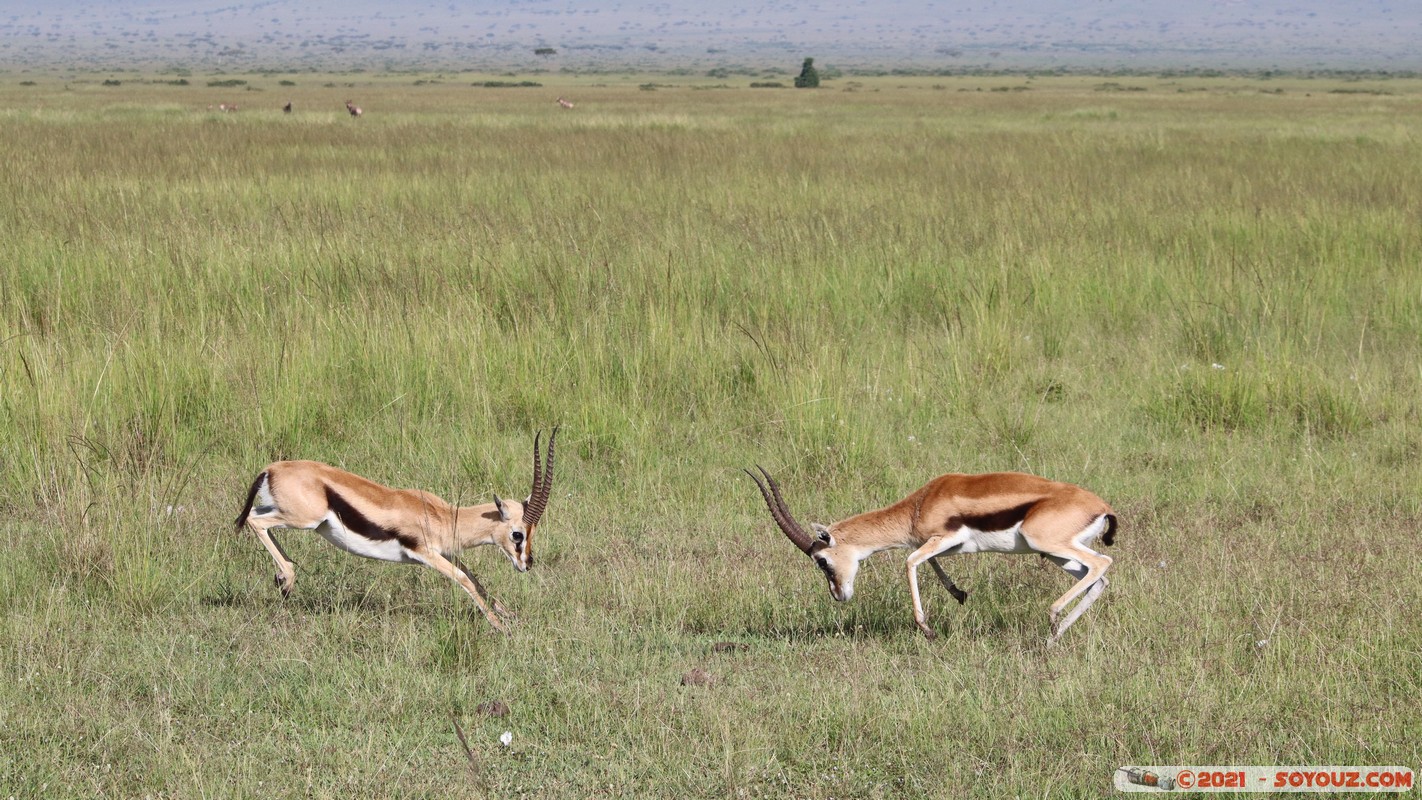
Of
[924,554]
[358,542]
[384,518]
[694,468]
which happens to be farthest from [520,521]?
[694,468]

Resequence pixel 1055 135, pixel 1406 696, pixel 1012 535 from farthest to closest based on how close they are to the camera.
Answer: pixel 1055 135, pixel 1012 535, pixel 1406 696

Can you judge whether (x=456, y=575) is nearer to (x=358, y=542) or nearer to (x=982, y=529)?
(x=358, y=542)

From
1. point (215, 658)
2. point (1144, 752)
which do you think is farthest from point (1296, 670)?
point (215, 658)

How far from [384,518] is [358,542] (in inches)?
5.5

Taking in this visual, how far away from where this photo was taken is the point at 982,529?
452 cm

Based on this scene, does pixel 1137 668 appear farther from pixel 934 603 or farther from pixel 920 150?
pixel 920 150

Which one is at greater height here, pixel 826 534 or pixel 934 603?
pixel 826 534

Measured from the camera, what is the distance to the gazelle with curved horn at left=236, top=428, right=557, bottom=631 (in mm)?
4562

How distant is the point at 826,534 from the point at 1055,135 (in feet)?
76.4

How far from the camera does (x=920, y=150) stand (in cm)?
2239

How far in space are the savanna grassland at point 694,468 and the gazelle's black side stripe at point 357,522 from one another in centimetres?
38

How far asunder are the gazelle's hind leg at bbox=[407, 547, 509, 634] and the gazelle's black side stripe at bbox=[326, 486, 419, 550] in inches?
3.5

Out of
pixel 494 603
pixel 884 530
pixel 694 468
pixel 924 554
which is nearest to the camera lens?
pixel 924 554

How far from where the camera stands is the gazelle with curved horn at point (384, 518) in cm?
456
